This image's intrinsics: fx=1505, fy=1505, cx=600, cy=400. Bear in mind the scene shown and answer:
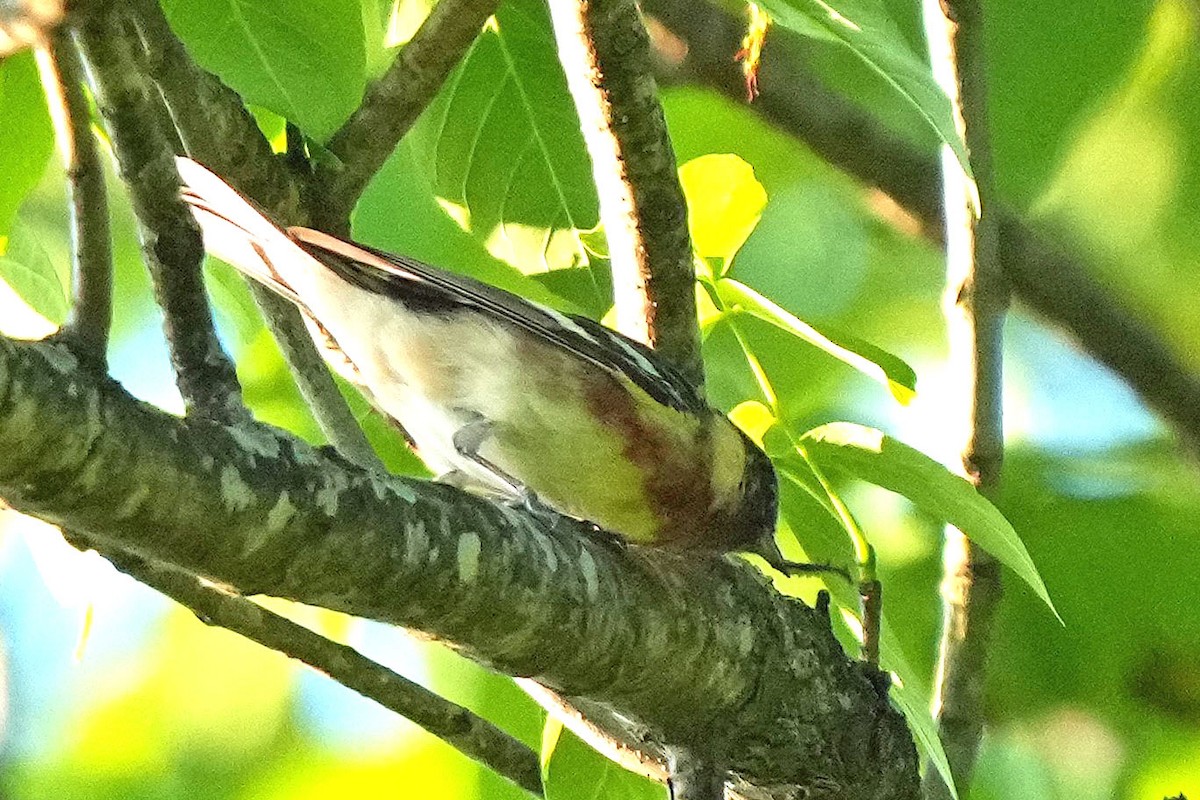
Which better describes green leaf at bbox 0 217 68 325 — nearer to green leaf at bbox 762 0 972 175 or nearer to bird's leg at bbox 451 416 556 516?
bird's leg at bbox 451 416 556 516

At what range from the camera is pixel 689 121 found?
300cm

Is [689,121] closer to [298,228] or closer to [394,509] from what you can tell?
[298,228]

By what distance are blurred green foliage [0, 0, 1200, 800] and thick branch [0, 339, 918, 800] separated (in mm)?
180

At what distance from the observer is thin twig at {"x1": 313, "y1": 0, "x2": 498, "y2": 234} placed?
70.3 inches

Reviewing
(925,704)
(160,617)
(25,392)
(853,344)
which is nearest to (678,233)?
(853,344)

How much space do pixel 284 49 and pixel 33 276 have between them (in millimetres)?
430

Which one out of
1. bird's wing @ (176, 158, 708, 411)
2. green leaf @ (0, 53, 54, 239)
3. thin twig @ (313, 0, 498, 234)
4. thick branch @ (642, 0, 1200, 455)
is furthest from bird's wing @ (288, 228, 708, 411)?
thick branch @ (642, 0, 1200, 455)

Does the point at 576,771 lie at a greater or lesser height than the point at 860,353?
lesser

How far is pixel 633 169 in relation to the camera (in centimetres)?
188

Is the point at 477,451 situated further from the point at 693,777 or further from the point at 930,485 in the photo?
the point at 930,485

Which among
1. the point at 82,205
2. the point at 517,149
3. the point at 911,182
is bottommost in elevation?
the point at 911,182

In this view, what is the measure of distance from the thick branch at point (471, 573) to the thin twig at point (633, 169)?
12.4 inches

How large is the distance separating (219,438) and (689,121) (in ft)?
6.43

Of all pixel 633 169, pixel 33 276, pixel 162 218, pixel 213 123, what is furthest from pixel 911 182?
pixel 162 218
